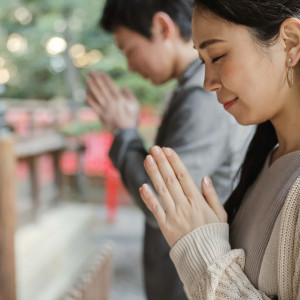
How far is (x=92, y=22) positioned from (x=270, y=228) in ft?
22.2

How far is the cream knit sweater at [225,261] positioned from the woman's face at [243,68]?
142 millimetres

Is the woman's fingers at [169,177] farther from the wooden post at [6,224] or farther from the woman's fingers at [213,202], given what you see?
the wooden post at [6,224]

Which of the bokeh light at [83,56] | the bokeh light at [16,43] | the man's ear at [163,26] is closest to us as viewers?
the man's ear at [163,26]

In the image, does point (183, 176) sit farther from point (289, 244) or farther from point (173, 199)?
point (289, 244)

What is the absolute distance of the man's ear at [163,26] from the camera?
1185 mm

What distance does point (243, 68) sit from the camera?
25.2 inches

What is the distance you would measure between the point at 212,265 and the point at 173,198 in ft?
0.42

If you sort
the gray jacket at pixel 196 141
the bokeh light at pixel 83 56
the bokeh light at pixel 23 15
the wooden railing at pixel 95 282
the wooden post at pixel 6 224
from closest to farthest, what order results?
the gray jacket at pixel 196 141
the wooden post at pixel 6 224
the wooden railing at pixel 95 282
the bokeh light at pixel 23 15
the bokeh light at pixel 83 56

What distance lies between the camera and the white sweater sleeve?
2.03 ft

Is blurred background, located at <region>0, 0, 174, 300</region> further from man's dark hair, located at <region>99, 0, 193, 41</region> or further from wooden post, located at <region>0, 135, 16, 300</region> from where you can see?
man's dark hair, located at <region>99, 0, 193, 41</region>

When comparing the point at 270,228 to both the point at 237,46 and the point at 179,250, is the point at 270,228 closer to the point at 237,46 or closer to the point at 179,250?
the point at 179,250

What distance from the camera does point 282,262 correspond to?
0.58 m

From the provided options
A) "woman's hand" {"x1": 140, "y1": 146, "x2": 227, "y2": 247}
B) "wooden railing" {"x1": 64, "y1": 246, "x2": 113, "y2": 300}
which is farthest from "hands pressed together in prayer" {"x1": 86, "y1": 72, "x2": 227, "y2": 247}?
"wooden railing" {"x1": 64, "y1": 246, "x2": 113, "y2": 300}

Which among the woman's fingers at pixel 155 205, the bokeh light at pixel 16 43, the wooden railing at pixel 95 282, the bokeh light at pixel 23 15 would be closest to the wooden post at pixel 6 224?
the wooden railing at pixel 95 282
